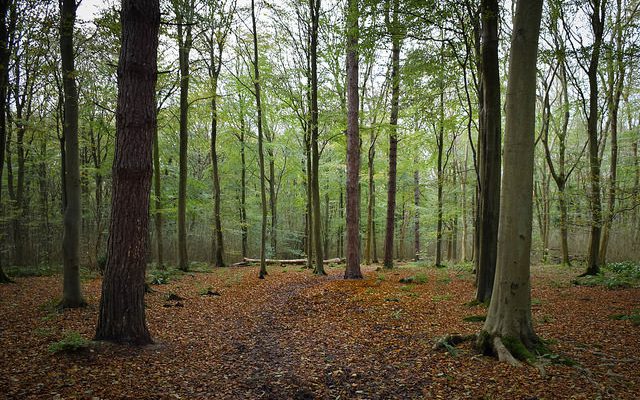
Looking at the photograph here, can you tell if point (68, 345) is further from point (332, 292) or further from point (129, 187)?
point (332, 292)

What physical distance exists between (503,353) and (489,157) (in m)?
3.92

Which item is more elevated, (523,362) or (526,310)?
(526,310)

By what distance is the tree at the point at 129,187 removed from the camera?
15.0 ft

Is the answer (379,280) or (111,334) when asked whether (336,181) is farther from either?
(111,334)

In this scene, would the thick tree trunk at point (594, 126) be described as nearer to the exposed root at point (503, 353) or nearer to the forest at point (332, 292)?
the forest at point (332, 292)

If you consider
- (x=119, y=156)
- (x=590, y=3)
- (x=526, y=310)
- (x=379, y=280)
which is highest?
(x=590, y=3)

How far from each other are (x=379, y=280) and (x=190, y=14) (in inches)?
404

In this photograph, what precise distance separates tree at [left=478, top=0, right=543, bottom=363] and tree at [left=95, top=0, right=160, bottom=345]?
4.71 metres

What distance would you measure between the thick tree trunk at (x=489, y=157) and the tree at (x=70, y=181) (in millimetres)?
7960

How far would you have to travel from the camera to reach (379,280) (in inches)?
411

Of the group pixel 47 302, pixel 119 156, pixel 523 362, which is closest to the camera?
pixel 523 362

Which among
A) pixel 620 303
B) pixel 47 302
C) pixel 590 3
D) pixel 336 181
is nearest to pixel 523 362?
pixel 620 303

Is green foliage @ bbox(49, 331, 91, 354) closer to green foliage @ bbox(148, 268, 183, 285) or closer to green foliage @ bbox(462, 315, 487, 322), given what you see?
green foliage @ bbox(462, 315, 487, 322)

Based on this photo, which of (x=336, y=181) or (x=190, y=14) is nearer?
(x=190, y=14)
